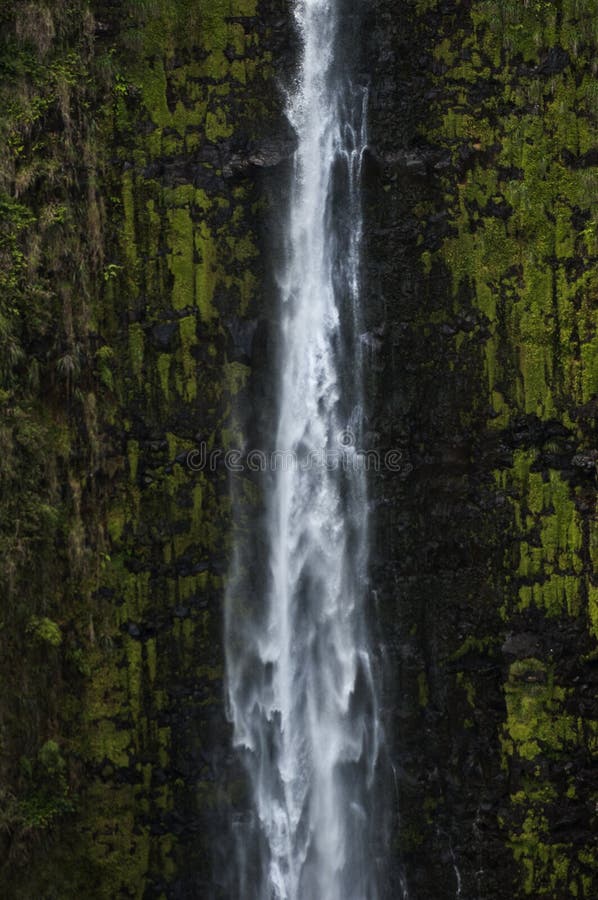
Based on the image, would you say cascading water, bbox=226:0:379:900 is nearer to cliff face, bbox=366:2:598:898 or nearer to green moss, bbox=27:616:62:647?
cliff face, bbox=366:2:598:898

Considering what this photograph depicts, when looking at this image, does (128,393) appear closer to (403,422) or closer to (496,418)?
(403,422)

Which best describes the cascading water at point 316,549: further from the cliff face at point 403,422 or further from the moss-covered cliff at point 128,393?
the moss-covered cliff at point 128,393

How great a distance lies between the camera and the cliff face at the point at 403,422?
756 cm

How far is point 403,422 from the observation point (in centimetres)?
775

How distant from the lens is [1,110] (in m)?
7.34

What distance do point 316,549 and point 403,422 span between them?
1323 millimetres

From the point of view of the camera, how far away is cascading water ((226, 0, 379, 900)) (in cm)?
768

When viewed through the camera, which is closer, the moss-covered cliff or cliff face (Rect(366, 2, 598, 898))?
the moss-covered cliff

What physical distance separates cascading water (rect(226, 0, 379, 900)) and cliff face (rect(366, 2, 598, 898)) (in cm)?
36

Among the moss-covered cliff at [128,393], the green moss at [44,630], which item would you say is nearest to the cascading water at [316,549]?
the moss-covered cliff at [128,393]

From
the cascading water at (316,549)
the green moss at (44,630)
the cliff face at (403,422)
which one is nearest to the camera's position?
the green moss at (44,630)

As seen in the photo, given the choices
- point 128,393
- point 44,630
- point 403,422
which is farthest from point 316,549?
point 44,630

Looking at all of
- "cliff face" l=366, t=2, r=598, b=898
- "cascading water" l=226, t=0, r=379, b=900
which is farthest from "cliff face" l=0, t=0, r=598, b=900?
"cascading water" l=226, t=0, r=379, b=900

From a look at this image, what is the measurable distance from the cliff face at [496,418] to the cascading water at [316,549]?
0.36 metres
